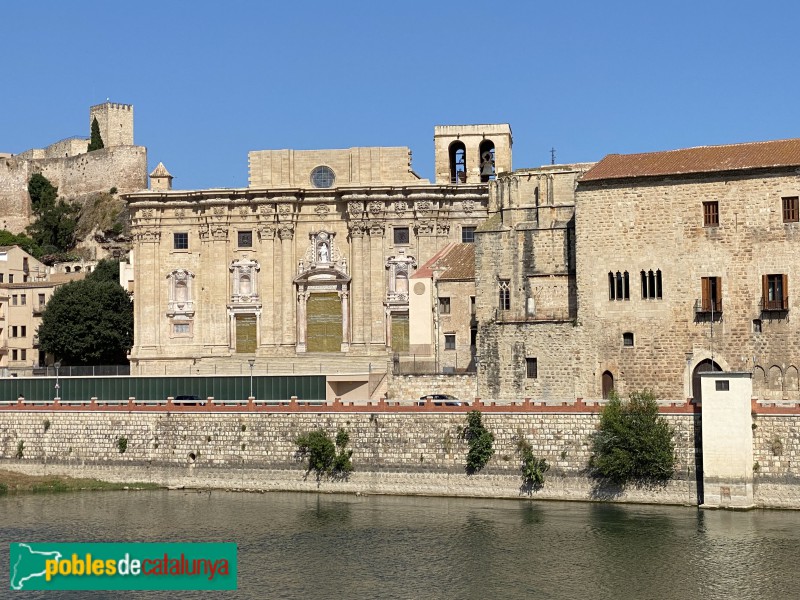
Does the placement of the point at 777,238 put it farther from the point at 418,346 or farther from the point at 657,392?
the point at 418,346

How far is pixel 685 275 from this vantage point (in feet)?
186

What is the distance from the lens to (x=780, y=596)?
3916 cm

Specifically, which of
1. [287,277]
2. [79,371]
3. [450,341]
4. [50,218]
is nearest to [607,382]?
[450,341]

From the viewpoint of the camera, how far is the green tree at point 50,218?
4685 inches

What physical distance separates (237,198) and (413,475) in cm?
2918

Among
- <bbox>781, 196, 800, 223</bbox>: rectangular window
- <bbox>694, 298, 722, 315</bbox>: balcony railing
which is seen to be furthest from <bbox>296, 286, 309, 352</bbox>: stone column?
<bbox>781, 196, 800, 223</bbox>: rectangular window

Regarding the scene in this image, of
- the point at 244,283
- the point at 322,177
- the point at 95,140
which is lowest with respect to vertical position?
the point at 244,283

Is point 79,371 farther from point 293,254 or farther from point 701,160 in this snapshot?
point 701,160

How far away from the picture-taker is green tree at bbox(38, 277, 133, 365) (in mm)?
83375

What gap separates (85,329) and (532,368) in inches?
1327

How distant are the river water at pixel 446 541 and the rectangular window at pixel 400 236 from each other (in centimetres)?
2586

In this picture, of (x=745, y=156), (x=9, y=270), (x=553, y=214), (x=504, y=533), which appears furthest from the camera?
(x=9, y=270)

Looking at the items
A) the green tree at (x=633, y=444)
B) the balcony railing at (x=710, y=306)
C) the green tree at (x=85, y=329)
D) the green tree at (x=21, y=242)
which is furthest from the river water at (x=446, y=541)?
the green tree at (x=21, y=242)

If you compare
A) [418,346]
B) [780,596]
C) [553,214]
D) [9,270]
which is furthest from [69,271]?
[780,596]
